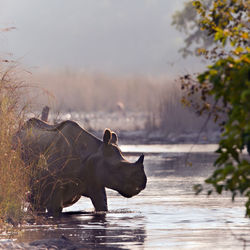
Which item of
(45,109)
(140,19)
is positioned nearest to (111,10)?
(140,19)

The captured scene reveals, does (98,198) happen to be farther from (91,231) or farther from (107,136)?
(91,231)

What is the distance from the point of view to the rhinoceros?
43.8ft

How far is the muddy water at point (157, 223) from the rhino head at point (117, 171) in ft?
1.16

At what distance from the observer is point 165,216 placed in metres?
13.2

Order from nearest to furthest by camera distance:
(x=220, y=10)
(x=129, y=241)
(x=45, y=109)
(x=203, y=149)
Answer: (x=220, y=10) < (x=129, y=241) < (x=45, y=109) < (x=203, y=149)

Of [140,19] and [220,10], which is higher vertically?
[140,19]

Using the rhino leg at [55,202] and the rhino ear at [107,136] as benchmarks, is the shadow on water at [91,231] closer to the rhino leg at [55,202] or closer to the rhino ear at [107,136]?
the rhino leg at [55,202]

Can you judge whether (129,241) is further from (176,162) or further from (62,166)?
(176,162)

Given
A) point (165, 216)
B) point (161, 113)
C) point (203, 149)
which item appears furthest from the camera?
point (161, 113)

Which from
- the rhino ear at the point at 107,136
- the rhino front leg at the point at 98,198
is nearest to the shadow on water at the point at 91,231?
the rhino front leg at the point at 98,198

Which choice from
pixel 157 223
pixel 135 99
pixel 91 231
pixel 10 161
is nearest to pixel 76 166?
pixel 157 223

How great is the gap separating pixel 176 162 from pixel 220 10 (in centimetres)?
1729

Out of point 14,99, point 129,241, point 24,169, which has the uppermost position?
point 14,99

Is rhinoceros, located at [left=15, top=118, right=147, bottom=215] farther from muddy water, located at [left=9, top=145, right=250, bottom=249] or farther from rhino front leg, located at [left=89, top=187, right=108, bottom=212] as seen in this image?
muddy water, located at [left=9, top=145, right=250, bottom=249]
